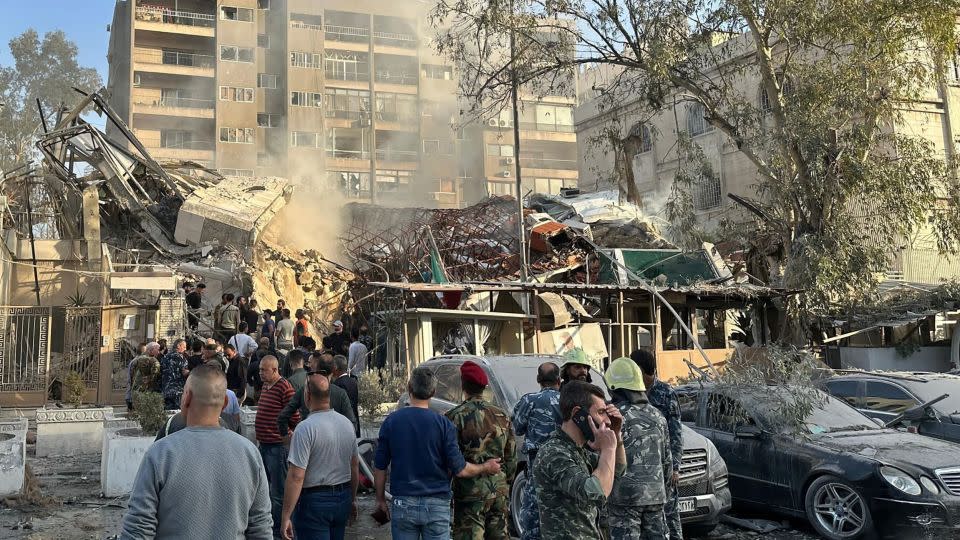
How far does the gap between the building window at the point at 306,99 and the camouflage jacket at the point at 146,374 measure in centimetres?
3989

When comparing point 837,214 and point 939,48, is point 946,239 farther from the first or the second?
point 939,48

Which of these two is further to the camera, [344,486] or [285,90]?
[285,90]

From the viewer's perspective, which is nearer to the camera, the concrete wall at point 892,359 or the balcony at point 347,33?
the concrete wall at point 892,359

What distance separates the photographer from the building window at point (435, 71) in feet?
177

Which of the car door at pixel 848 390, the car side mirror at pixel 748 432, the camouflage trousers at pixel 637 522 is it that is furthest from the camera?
the car door at pixel 848 390

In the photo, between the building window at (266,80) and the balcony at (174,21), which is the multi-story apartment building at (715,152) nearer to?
the building window at (266,80)

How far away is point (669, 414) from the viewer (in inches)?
237

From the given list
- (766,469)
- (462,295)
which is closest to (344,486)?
(766,469)

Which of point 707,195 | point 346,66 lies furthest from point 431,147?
point 707,195

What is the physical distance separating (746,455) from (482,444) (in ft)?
14.8

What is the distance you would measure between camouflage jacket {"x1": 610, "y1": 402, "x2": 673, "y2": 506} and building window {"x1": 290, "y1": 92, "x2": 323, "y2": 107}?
47.2 meters

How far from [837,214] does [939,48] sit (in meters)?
4.20

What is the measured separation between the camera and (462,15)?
61.3 feet

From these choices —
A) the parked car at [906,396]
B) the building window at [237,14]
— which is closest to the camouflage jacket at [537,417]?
the parked car at [906,396]
